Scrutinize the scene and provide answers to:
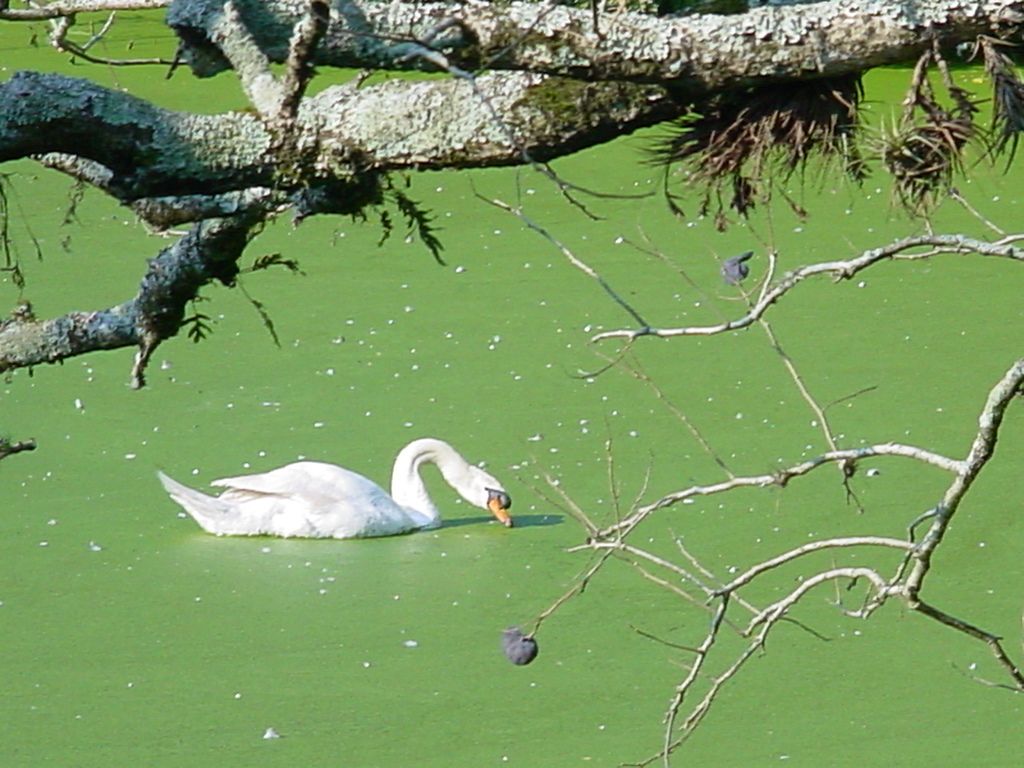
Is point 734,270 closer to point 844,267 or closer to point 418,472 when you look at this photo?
point 844,267

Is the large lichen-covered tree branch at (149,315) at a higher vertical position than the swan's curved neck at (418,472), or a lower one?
higher

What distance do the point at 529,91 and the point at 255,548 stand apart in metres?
2.36

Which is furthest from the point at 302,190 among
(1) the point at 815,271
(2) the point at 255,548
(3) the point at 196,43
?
(2) the point at 255,548

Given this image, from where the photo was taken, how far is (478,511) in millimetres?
3502

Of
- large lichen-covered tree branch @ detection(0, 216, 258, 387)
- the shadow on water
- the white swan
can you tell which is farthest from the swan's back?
large lichen-covered tree branch @ detection(0, 216, 258, 387)

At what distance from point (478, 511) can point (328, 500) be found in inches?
13.9

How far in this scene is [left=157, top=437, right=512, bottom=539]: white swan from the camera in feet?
10.7

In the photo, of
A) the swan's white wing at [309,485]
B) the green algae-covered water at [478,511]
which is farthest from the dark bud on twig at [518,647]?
the swan's white wing at [309,485]

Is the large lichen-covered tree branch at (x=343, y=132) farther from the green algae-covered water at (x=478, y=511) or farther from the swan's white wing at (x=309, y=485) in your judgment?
the swan's white wing at (x=309, y=485)

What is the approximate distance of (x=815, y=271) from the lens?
1060mm

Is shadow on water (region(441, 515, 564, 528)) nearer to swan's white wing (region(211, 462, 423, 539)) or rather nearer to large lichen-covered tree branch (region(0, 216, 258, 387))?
swan's white wing (region(211, 462, 423, 539))

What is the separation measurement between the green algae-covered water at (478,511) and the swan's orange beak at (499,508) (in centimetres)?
4

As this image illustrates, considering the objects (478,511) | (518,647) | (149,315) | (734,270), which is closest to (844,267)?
(734,270)

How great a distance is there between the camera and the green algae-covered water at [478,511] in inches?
104
